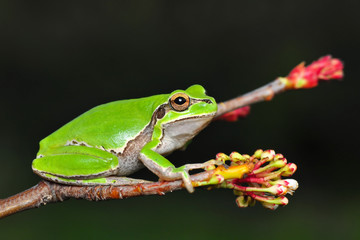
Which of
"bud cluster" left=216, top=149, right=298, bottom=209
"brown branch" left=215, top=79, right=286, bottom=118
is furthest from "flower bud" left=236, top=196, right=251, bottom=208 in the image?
"brown branch" left=215, top=79, right=286, bottom=118

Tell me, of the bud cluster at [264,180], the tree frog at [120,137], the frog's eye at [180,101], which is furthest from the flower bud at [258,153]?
the frog's eye at [180,101]

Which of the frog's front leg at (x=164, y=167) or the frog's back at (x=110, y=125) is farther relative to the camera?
the frog's back at (x=110, y=125)

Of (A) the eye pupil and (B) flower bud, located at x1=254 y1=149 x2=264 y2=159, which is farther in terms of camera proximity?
(A) the eye pupil

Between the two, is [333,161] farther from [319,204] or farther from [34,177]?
[34,177]

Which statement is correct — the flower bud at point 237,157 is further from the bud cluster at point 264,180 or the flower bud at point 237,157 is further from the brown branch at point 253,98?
the brown branch at point 253,98

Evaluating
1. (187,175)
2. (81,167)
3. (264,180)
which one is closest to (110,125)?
(81,167)

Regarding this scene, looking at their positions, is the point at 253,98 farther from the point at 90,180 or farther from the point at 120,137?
the point at 90,180

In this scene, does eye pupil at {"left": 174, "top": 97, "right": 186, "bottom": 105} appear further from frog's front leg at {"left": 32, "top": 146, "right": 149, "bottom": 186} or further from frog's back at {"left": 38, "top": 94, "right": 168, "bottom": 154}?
frog's front leg at {"left": 32, "top": 146, "right": 149, "bottom": 186}
